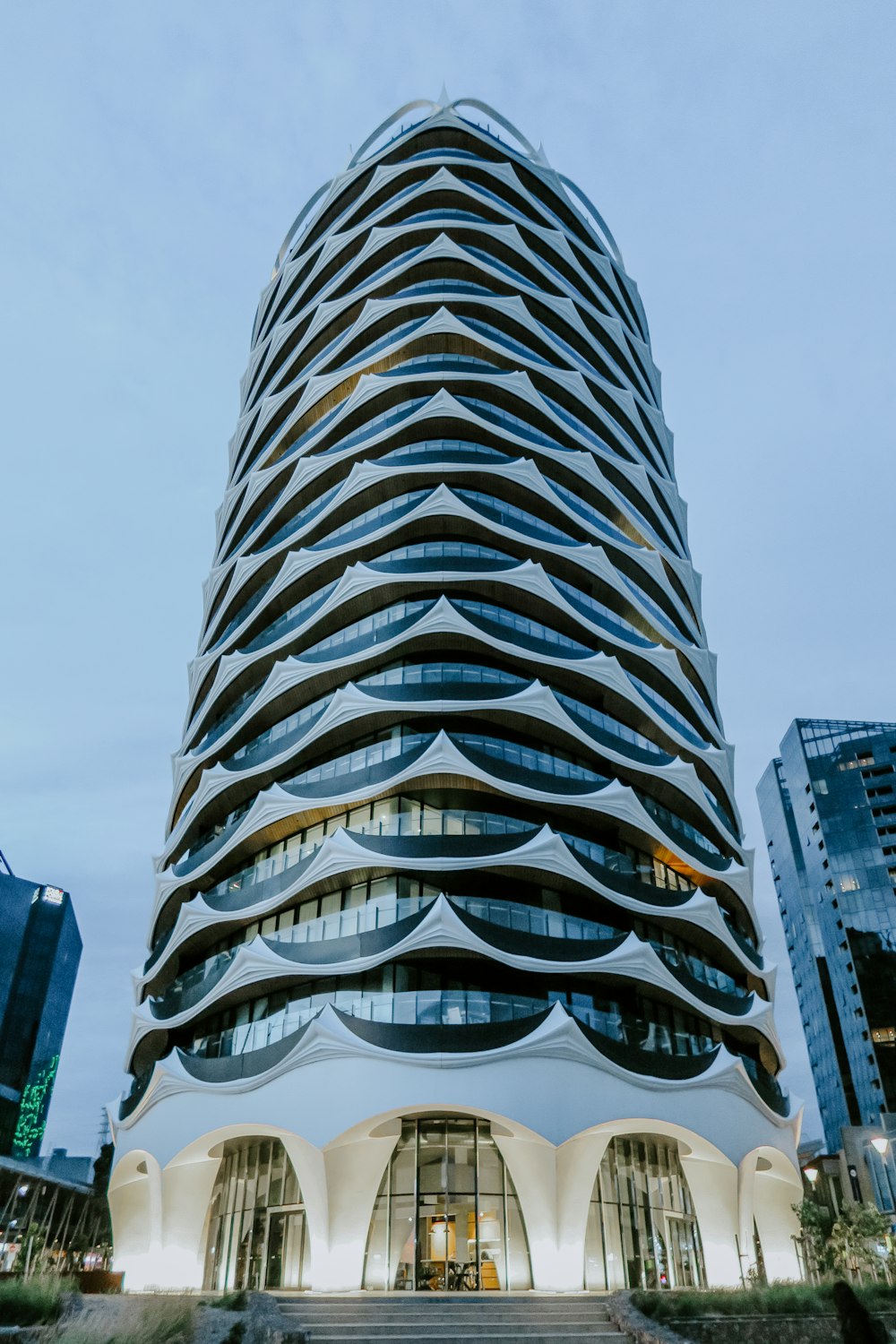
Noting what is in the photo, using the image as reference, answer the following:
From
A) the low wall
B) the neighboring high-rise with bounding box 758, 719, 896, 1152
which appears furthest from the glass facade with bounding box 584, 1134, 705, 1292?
the neighboring high-rise with bounding box 758, 719, 896, 1152

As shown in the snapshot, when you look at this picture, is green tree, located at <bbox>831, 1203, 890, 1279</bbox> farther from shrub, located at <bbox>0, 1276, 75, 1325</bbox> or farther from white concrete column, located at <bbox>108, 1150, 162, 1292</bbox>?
shrub, located at <bbox>0, 1276, 75, 1325</bbox>

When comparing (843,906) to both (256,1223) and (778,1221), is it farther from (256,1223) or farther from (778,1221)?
(256,1223)

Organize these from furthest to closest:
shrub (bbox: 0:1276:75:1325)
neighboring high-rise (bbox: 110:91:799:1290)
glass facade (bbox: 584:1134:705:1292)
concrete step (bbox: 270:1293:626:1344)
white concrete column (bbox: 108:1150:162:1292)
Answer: white concrete column (bbox: 108:1150:162:1292) → glass facade (bbox: 584:1134:705:1292) → neighboring high-rise (bbox: 110:91:799:1290) → concrete step (bbox: 270:1293:626:1344) → shrub (bbox: 0:1276:75:1325)

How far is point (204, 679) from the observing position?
54.5 meters

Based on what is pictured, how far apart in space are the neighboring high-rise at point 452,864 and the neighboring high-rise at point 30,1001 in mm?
78857

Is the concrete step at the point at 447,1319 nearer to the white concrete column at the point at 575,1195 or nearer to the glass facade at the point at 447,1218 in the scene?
the glass facade at the point at 447,1218

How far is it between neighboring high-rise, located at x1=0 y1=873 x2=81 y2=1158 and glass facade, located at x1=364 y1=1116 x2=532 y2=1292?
3694 inches

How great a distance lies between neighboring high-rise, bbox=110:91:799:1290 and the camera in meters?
32.2

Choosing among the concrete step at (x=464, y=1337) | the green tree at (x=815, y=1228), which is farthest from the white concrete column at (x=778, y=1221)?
the concrete step at (x=464, y=1337)

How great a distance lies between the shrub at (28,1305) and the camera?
1772 cm

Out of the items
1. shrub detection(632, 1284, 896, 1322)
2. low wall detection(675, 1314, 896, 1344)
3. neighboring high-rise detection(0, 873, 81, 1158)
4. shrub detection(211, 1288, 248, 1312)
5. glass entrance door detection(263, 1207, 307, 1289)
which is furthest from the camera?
neighboring high-rise detection(0, 873, 81, 1158)

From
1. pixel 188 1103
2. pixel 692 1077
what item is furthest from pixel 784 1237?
pixel 188 1103

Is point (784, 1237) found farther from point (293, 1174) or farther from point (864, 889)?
point (864, 889)

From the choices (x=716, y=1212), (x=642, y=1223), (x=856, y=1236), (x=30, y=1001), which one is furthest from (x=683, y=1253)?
(x=30, y=1001)
